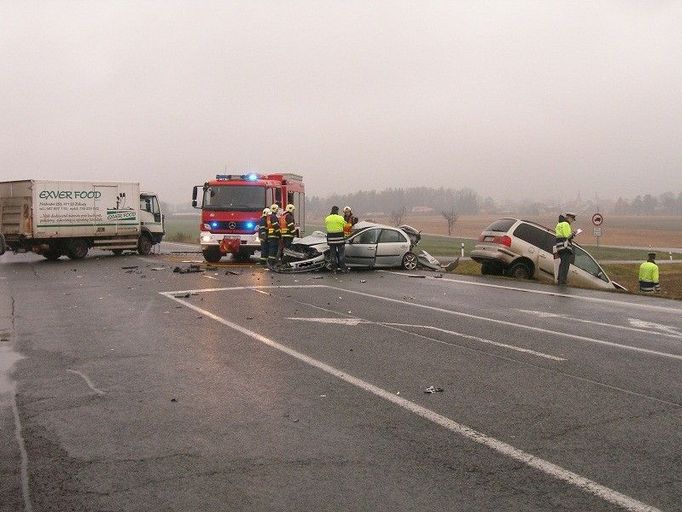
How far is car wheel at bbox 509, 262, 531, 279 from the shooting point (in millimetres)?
17969

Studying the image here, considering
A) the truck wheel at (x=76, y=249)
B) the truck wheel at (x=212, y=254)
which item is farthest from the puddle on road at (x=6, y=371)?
the truck wheel at (x=76, y=249)

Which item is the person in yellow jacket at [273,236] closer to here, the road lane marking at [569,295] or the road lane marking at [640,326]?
the road lane marking at [569,295]

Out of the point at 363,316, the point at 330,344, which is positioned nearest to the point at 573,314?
the point at 363,316

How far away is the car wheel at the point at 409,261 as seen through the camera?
19859 millimetres

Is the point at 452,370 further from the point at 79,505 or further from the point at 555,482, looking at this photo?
the point at 79,505

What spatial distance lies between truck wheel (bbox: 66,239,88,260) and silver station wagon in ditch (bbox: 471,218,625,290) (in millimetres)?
15400

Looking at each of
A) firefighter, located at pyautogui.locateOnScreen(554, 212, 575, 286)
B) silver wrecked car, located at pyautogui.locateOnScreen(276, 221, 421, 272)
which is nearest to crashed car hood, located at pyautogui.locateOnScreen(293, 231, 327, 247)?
silver wrecked car, located at pyautogui.locateOnScreen(276, 221, 421, 272)

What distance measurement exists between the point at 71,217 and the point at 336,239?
11722 mm

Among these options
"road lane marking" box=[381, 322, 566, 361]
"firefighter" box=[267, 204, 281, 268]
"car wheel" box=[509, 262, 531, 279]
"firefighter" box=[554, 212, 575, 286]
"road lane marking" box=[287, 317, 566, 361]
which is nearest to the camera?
"road lane marking" box=[381, 322, 566, 361]

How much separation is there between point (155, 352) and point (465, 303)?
640 centimetres

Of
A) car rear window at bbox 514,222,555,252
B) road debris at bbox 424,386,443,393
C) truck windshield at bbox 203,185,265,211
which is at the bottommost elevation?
road debris at bbox 424,386,443,393

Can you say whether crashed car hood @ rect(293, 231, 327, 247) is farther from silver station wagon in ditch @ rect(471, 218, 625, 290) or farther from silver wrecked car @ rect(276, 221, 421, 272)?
silver station wagon in ditch @ rect(471, 218, 625, 290)

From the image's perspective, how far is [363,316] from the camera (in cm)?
1072

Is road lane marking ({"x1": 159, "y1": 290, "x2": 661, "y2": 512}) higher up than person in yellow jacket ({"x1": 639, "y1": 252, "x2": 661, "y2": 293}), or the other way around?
road lane marking ({"x1": 159, "y1": 290, "x2": 661, "y2": 512})
